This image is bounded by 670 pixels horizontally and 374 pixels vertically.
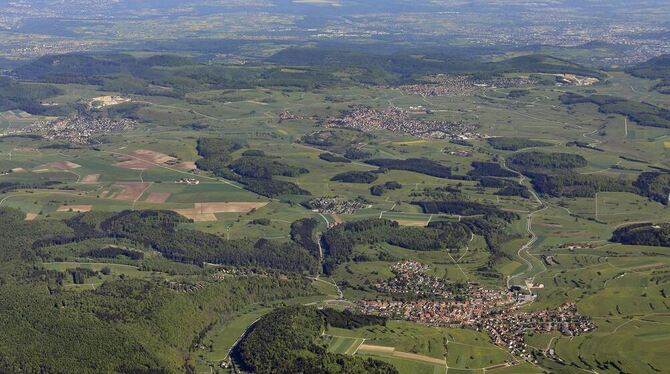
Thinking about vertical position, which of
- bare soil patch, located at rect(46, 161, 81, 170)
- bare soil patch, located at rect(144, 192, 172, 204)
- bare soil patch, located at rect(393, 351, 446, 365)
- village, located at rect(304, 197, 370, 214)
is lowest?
bare soil patch, located at rect(46, 161, 81, 170)

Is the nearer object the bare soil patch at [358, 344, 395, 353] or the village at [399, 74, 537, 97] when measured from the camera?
→ the bare soil patch at [358, 344, 395, 353]

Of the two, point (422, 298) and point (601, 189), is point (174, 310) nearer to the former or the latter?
point (422, 298)

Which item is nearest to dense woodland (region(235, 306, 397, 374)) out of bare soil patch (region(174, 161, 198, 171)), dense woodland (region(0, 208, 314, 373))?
dense woodland (region(0, 208, 314, 373))

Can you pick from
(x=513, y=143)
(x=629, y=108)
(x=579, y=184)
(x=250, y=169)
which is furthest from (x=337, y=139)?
(x=629, y=108)

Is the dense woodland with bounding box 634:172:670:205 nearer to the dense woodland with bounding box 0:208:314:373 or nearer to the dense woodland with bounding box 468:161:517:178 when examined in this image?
the dense woodland with bounding box 468:161:517:178

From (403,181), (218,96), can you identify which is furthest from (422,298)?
(218,96)

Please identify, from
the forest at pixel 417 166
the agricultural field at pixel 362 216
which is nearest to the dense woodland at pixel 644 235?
the agricultural field at pixel 362 216

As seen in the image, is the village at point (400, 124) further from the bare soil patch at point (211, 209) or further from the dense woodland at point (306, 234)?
the dense woodland at point (306, 234)
